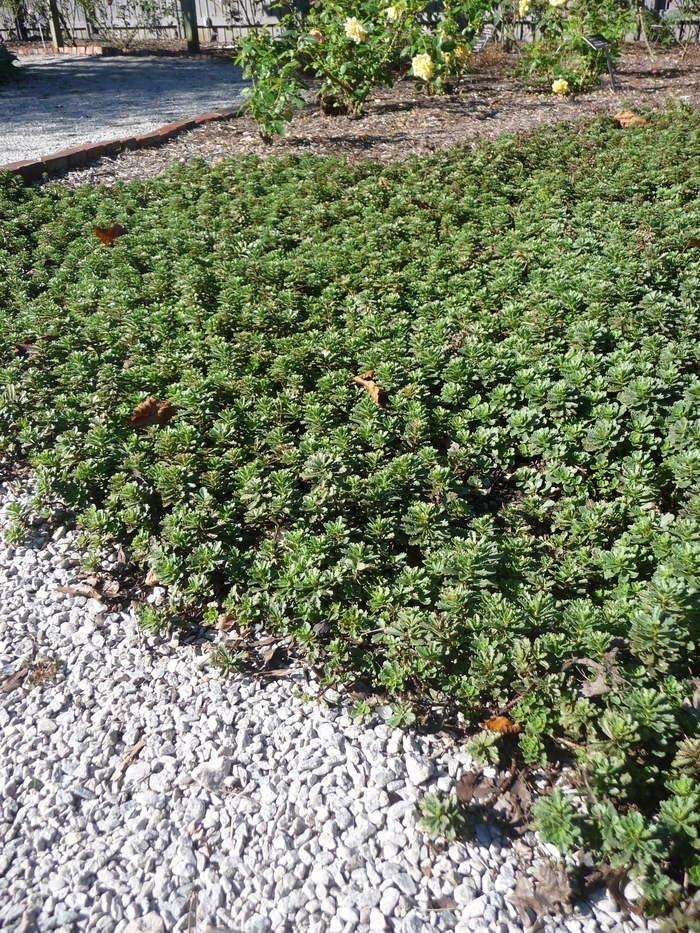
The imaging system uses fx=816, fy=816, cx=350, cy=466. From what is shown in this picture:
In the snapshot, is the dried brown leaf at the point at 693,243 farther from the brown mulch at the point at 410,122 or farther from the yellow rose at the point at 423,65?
the yellow rose at the point at 423,65

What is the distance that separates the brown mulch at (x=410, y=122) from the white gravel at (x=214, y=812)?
18.6 feet

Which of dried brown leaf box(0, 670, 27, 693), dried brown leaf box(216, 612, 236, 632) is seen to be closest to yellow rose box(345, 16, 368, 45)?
dried brown leaf box(216, 612, 236, 632)

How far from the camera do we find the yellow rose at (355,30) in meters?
7.82

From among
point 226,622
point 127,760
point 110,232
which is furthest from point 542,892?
point 110,232

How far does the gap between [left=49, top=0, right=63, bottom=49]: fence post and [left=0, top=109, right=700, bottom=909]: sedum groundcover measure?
12.6 meters

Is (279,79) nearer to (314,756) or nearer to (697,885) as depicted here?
(314,756)

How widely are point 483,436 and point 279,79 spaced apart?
5848mm

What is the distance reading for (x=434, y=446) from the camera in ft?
11.1

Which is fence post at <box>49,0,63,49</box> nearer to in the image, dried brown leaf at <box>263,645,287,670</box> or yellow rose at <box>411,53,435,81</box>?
yellow rose at <box>411,53,435,81</box>

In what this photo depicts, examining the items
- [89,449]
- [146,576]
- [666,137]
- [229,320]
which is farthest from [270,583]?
[666,137]

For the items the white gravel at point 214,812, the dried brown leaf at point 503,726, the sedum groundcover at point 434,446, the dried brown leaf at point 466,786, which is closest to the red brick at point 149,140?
the sedum groundcover at point 434,446

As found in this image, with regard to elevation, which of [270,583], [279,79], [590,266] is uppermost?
[279,79]

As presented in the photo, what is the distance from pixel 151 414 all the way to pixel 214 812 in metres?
1.93

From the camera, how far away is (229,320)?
14.1 feet
